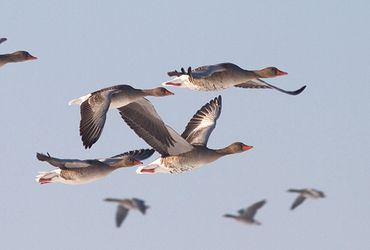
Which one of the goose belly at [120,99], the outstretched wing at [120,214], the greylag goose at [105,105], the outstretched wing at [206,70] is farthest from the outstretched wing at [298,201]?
the outstretched wing at [206,70]

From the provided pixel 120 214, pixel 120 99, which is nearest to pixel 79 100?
pixel 120 99

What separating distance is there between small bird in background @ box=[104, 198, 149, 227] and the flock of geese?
402 cm

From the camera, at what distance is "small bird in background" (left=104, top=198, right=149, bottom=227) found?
36.6m

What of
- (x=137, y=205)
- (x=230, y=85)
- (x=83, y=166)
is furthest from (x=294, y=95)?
(x=137, y=205)

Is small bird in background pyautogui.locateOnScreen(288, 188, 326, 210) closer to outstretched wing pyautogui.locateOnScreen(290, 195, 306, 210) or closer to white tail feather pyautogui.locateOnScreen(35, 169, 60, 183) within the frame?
outstretched wing pyautogui.locateOnScreen(290, 195, 306, 210)

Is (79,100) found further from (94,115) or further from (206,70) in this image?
(206,70)

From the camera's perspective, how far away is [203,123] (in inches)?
1309

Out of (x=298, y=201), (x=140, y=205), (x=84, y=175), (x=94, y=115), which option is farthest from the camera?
(x=298, y=201)

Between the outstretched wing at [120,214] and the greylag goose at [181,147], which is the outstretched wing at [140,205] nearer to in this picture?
the outstretched wing at [120,214]

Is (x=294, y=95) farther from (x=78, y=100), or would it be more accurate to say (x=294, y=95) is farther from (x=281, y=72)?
(x=78, y=100)

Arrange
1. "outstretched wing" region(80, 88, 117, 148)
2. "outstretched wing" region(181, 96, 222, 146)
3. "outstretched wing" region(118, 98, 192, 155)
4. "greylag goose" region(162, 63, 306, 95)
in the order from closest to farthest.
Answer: "outstretched wing" region(80, 88, 117, 148) → "greylag goose" region(162, 63, 306, 95) → "outstretched wing" region(118, 98, 192, 155) → "outstretched wing" region(181, 96, 222, 146)

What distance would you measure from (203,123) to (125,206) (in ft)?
19.0

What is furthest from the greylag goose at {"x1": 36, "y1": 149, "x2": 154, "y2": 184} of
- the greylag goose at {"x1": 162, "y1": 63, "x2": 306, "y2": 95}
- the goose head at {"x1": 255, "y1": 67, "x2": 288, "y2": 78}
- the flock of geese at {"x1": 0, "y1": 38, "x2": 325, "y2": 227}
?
the goose head at {"x1": 255, "y1": 67, "x2": 288, "y2": 78}

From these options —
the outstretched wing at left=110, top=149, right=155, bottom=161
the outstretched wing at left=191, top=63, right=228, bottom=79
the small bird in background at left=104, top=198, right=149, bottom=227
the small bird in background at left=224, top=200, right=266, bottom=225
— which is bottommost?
the small bird in background at left=224, top=200, right=266, bottom=225
